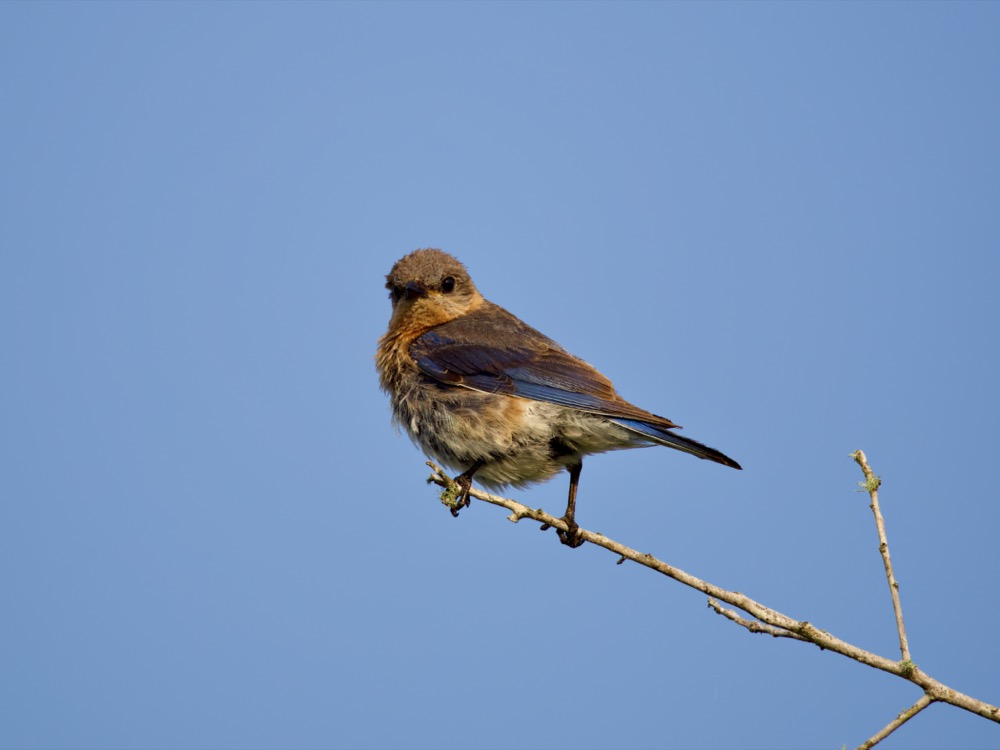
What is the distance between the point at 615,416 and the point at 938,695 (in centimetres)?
250

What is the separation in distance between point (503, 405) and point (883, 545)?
2739mm

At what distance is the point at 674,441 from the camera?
18.1 ft

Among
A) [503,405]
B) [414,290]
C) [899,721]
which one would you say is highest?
[414,290]

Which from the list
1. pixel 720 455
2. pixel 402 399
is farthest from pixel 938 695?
pixel 402 399

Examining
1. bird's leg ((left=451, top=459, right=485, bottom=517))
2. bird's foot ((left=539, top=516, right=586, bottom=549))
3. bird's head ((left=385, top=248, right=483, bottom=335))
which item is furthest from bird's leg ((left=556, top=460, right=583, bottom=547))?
bird's head ((left=385, top=248, right=483, bottom=335))

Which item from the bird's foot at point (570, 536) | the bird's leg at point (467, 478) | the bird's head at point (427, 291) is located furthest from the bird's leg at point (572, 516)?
the bird's head at point (427, 291)

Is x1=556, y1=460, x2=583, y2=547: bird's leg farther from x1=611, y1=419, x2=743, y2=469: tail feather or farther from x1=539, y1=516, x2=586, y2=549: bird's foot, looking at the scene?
x1=611, y1=419, x2=743, y2=469: tail feather

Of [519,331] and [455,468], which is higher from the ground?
[519,331]

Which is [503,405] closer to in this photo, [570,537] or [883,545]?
[570,537]

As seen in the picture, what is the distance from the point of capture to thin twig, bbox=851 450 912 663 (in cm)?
383

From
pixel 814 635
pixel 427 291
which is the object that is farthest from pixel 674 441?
pixel 427 291

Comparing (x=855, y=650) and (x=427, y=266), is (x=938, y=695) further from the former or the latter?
(x=427, y=266)

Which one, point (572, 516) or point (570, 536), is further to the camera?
point (572, 516)

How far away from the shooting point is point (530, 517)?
4.94 meters
